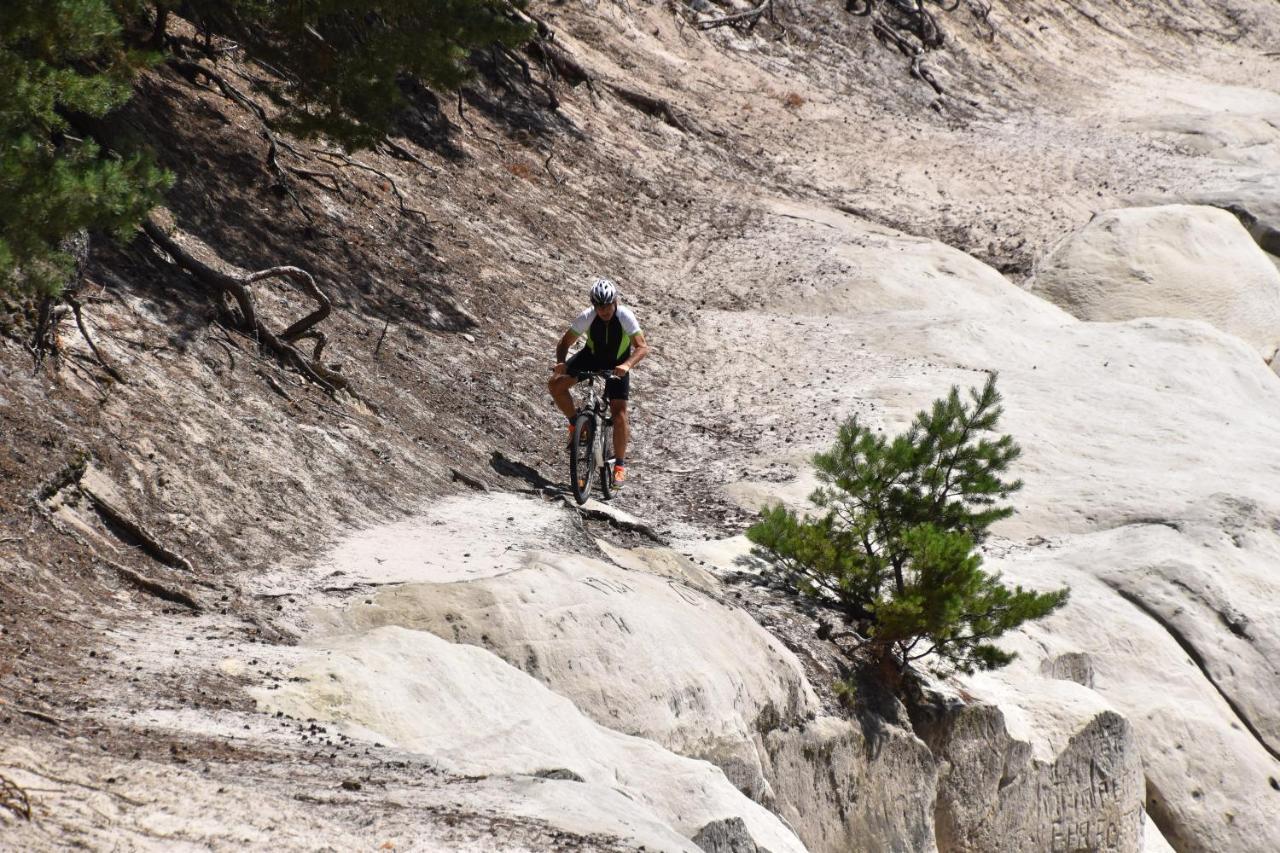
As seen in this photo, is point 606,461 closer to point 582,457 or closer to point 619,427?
point 619,427

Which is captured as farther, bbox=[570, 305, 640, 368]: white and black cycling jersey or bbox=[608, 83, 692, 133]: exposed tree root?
bbox=[608, 83, 692, 133]: exposed tree root

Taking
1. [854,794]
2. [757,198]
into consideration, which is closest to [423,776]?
[854,794]

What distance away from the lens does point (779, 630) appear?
395 inches

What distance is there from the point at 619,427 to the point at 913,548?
2.93 meters

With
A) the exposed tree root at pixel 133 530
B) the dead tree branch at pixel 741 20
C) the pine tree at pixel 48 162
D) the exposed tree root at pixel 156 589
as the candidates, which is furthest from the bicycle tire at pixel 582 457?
the dead tree branch at pixel 741 20

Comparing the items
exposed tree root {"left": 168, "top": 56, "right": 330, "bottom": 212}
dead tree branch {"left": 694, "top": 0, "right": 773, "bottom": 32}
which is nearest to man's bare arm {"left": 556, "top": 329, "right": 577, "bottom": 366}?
exposed tree root {"left": 168, "top": 56, "right": 330, "bottom": 212}

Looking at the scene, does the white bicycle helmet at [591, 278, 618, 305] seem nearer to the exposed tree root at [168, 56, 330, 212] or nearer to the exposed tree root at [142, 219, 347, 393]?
the exposed tree root at [142, 219, 347, 393]

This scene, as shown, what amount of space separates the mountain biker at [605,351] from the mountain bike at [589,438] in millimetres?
70

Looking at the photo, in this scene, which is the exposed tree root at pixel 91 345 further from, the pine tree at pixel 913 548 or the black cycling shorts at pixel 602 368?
the pine tree at pixel 913 548

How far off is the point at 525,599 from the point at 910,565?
355cm

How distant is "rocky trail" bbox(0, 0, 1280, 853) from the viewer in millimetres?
5910

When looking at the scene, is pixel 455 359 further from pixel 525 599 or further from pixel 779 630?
pixel 525 599

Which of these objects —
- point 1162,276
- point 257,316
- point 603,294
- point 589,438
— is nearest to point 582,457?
point 589,438

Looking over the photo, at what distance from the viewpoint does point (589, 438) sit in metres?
11.5
